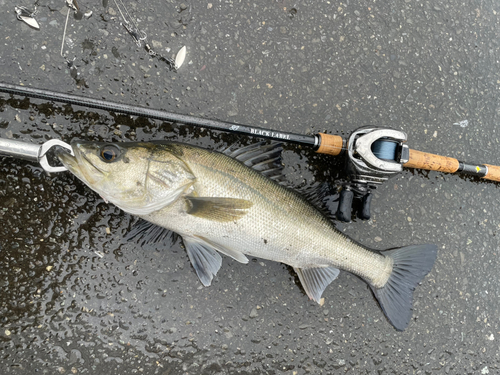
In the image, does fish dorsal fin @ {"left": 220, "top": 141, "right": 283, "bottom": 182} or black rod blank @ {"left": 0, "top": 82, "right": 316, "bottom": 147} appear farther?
fish dorsal fin @ {"left": 220, "top": 141, "right": 283, "bottom": 182}

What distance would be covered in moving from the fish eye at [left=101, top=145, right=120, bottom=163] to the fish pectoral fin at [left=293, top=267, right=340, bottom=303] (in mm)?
1540

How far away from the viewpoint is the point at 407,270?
99.3 inches

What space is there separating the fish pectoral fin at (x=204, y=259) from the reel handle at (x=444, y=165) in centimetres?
162

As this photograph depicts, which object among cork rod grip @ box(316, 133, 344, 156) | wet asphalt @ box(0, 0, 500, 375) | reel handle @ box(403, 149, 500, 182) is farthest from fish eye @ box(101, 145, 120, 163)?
reel handle @ box(403, 149, 500, 182)

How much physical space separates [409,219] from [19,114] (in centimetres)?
325

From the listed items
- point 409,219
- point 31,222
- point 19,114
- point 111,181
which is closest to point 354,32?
point 409,219

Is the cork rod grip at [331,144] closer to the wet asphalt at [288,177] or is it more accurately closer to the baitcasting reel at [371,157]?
the baitcasting reel at [371,157]

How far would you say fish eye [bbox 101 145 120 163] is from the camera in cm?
194

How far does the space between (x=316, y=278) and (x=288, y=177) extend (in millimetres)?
832

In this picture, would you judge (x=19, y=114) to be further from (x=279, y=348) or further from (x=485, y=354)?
(x=485, y=354)

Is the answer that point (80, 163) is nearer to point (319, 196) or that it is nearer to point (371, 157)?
point (319, 196)

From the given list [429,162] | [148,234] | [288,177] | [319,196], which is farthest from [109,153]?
[429,162]

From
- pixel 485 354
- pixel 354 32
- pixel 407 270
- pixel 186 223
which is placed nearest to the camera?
pixel 186 223

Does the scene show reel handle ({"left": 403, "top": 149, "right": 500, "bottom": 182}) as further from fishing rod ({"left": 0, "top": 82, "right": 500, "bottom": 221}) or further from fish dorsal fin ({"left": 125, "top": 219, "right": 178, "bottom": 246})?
fish dorsal fin ({"left": 125, "top": 219, "right": 178, "bottom": 246})
